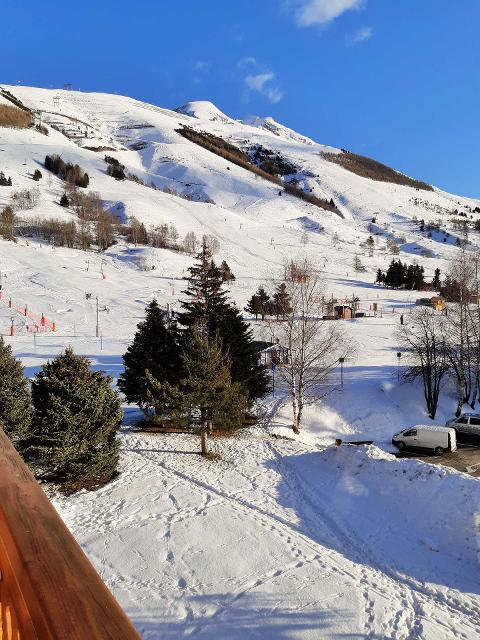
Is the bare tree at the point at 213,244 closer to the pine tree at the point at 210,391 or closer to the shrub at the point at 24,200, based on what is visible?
the shrub at the point at 24,200

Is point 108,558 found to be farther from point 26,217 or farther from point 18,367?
point 26,217

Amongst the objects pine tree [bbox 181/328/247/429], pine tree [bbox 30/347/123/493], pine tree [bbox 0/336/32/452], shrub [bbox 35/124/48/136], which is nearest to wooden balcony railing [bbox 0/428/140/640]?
pine tree [bbox 30/347/123/493]

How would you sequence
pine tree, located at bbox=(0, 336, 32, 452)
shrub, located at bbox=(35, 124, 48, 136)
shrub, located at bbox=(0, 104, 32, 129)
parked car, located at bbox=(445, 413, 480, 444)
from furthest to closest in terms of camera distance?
shrub, located at bbox=(35, 124, 48, 136)
shrub, located at bbox=(0, 104, 32, 129)
parked car, located at bbox=(445, 413, 480, 444)
pine tree, located at bbox=(0, 336, 32, 452)

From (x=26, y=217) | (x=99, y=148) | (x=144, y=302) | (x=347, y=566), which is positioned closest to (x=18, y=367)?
(x=347, y=566)

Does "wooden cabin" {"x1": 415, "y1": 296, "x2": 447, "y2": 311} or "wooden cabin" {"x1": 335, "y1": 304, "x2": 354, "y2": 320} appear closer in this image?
"wooden cabin" {"x1": 335, "y1": 304, "x2": 354, "y2": 320}

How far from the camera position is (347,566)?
9680 millimetres

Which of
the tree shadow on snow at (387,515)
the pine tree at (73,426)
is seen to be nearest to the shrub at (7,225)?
the pine tree at (73,426)

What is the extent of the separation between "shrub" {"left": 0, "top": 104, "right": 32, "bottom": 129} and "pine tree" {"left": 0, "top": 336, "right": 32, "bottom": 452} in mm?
204736

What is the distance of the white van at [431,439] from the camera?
19.8m

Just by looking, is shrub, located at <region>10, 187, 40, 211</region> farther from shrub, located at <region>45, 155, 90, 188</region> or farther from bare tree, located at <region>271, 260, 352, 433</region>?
bare tree, located at <region>271, 260, 352, 433</region>

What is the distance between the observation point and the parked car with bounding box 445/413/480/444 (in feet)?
71.0

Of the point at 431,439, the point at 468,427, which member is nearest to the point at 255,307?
the point at 468,427

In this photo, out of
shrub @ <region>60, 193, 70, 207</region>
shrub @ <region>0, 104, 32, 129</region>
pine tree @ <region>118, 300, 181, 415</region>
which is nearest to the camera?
pine tree @ <region>118, 300, 181, 415</region>

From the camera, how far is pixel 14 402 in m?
12.8
